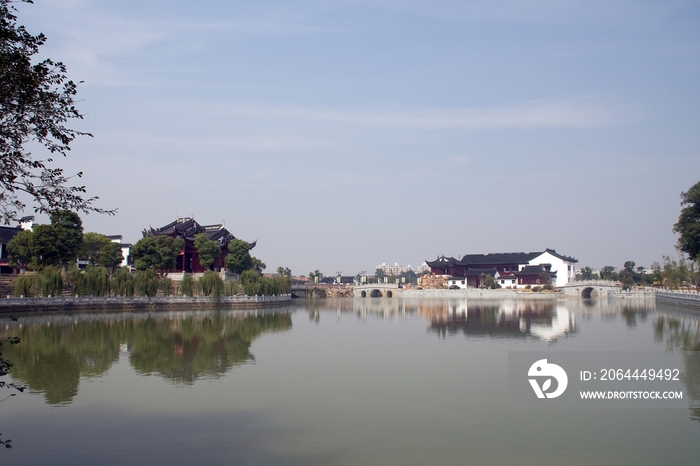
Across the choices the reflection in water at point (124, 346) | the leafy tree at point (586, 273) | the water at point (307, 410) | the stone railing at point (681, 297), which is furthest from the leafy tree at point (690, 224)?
the leafy tree at point (586, 273)

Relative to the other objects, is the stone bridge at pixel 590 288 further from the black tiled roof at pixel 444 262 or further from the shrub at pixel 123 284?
the shrub at pixel 123 284

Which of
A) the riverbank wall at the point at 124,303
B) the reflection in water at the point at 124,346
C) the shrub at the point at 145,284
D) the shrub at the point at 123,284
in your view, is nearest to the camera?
the reflection in water at the point at 124,346

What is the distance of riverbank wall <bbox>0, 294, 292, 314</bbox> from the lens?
96.0 ft

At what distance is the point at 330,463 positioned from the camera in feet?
25.6

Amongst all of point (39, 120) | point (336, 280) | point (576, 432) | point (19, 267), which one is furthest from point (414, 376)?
point (336, 280)

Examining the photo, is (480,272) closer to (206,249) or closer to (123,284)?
(206,249)

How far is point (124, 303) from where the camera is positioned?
3503 centimetres

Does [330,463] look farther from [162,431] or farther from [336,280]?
[336,280]

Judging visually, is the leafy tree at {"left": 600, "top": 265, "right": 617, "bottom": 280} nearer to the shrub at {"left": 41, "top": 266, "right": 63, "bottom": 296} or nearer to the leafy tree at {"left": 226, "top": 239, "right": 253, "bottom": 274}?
the leafy tree at {"left": 226, "top": 239, "right": 253, "bottom": 274}

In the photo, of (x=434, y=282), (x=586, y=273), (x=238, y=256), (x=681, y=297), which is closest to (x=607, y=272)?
(x=586, y=273)

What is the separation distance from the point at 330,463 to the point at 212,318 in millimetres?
25954

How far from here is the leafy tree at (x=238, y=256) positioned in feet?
162

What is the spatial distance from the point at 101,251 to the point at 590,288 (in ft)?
167

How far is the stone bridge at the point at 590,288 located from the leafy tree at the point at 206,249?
131 feet
